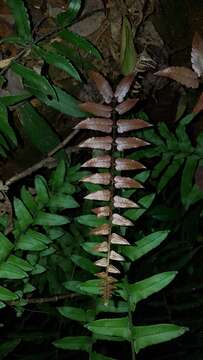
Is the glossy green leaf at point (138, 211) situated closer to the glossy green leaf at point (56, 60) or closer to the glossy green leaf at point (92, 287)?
the glossy green leaf at point (92, 287)

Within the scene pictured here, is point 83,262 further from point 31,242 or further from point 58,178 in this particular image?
point 58,178

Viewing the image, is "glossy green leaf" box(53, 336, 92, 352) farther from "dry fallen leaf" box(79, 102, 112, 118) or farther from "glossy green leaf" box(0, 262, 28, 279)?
"dry fallen leaf" box(79, 102, 112, 118)

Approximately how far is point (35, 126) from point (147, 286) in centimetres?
84

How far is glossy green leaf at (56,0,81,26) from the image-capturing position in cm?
209

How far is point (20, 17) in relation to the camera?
2.06 meters

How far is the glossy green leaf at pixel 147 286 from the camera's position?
193cm

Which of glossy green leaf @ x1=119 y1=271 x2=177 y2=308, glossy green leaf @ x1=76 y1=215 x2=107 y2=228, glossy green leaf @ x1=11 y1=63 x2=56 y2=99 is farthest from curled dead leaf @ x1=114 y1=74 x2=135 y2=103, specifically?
glossy green leaf @ x1=119 y1=271 x2=177 y2=308

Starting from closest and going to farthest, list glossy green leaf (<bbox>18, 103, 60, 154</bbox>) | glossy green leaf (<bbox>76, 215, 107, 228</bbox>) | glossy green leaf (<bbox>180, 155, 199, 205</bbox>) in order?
glossy green leaf (<bbox>76, 215, 107, 228</bbox>), glossy green leaf (<bbox>18, 103, 60, 154</bbox>), glossy green leaf (<bbox>180, 155, 199, 205</bbox>)

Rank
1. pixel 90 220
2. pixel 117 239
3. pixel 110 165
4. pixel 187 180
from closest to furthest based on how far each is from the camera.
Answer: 1. pixel 117 239
2. pixel 110 165
3. pixel 90 220
4. pixel 187 180

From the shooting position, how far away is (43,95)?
84.5 inches

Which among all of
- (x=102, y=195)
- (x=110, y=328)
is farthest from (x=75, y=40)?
(x=110, y=328)

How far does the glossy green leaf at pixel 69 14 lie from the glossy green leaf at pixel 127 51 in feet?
0.93

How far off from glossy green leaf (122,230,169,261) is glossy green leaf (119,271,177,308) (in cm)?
13

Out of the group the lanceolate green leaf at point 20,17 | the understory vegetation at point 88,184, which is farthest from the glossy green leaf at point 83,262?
the lanceolate green leaf at point 20,17
